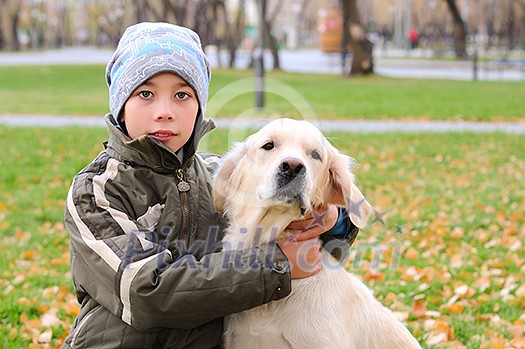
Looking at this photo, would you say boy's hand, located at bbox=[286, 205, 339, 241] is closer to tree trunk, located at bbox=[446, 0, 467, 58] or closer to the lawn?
the lawn

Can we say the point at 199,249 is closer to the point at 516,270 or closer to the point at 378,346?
the point at 378,346

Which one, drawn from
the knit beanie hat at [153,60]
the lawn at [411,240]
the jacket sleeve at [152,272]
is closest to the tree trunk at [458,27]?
the lawn at [411,240]

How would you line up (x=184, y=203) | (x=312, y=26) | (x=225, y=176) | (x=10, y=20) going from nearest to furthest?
(x=184, y=203)
(x=225, y=176)
(x=10, y=20)
(x=312, y=26)

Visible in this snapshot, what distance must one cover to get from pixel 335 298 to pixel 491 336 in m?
1.82

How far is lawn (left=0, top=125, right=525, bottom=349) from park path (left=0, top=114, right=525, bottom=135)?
1753mm

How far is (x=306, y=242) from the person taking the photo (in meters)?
2.88

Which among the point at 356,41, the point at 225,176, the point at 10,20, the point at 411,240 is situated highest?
the point at 10,20

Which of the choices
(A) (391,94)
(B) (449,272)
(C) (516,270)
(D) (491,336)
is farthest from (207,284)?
(A) (391,94)

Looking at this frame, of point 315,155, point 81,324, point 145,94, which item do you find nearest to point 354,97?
point 315,155

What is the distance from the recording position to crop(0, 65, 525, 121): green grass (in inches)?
623

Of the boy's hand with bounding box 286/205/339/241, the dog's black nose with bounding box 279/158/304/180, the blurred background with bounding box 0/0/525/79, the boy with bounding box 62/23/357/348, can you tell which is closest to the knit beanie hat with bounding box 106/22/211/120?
the boy with bounding box 62/23/357/348

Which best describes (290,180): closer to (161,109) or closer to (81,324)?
(161,109)

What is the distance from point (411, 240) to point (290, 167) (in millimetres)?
3963

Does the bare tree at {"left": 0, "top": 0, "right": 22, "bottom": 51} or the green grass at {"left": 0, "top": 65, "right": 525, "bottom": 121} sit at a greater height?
the bare tree at {"left": 0, "top": 0, "right": 22, "bottom": 51}
